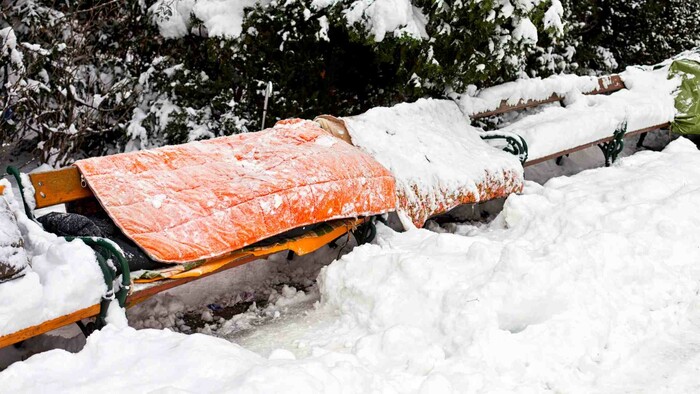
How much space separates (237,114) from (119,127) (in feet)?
4.02

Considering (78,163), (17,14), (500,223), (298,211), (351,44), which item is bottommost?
(500,223)

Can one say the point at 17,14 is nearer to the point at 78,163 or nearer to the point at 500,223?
the point at 78,163

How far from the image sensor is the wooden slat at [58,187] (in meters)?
3.68

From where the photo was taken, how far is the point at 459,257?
4.05m

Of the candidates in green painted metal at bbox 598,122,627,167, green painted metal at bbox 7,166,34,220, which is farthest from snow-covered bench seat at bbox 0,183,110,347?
green painted metal at bbox 598,122,627,167

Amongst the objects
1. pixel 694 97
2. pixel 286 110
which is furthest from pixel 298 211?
pixel 694 97

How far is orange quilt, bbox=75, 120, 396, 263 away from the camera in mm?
3654

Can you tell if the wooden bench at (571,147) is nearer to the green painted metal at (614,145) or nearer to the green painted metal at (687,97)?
the green painted metal at (614,145)

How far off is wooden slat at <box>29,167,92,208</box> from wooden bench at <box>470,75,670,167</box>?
368 centimetres

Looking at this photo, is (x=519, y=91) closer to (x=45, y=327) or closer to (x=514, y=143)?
(x=514, y=143)

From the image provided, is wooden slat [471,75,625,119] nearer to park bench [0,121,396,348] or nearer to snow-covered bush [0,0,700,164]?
snow-covered bush [0,0,700,164]

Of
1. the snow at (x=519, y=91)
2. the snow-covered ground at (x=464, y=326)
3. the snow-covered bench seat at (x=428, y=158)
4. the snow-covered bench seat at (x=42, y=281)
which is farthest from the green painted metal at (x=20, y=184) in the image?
the snow at (x=519, y=91)

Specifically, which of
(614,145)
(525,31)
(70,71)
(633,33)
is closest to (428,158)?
(525,31)

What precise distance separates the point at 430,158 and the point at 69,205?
260cm
